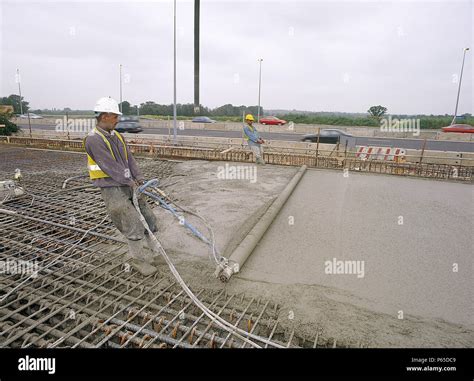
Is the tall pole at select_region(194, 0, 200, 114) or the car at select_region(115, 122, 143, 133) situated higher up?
the tall pole at select_region(194, 0, 200, 114)

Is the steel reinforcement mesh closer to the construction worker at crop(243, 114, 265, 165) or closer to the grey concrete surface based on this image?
the grey concrete surface

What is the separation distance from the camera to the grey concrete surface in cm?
324

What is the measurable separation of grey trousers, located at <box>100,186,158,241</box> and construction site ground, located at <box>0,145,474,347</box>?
52cm

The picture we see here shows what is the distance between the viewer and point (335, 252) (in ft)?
13.9

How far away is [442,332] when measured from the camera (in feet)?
8.87

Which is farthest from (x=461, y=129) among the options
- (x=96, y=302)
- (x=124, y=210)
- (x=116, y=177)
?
(x=96, y=302)

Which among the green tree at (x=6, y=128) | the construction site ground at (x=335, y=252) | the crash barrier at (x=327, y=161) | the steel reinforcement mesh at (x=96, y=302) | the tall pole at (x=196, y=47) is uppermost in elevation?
the tall pole at (x=196, y=47)

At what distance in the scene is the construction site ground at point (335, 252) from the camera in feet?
9.16

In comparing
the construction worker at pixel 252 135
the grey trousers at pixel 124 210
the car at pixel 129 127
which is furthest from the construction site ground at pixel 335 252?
the car at pixel 129 127

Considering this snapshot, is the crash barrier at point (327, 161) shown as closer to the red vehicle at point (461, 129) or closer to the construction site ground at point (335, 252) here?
the construction site ground at point (335, 252)

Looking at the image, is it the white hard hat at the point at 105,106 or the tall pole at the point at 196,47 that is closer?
the white hard hat at the point at 105,106

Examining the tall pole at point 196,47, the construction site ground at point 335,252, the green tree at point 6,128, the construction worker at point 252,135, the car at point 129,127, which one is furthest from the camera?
the tall pole at point 196,47

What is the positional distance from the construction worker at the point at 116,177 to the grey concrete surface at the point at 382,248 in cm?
129

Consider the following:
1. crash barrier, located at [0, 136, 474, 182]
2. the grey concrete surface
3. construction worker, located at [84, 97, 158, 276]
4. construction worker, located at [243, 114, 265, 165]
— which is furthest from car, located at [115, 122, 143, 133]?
construction worker, located at [84, 97, 158, 276]
